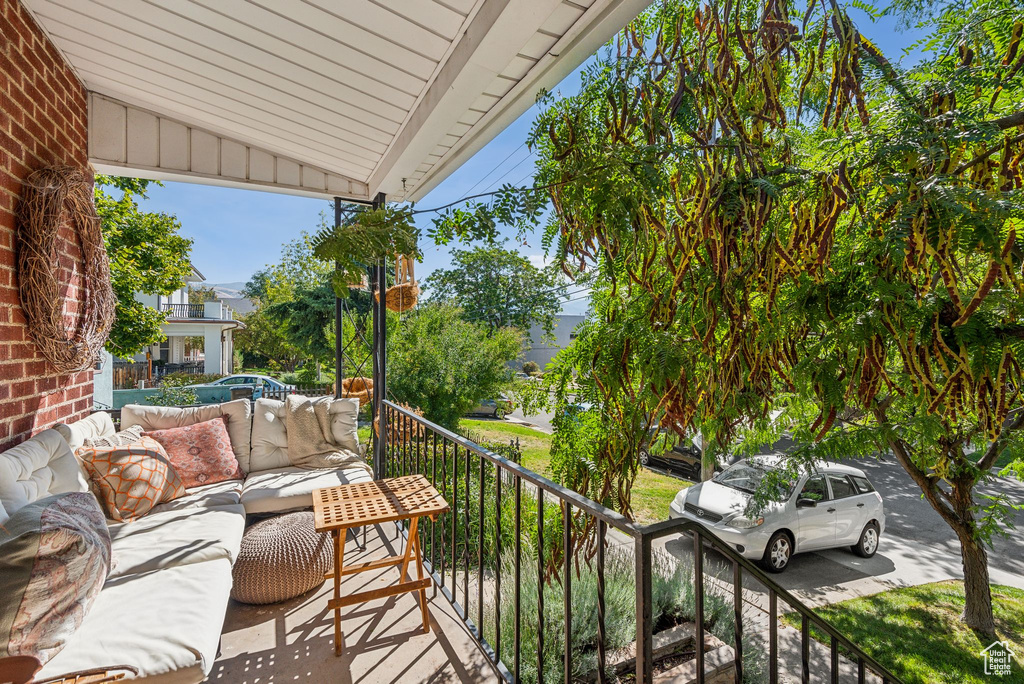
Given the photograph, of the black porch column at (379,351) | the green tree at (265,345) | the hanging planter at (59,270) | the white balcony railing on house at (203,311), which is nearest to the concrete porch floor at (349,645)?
the black porch column at (379,351)

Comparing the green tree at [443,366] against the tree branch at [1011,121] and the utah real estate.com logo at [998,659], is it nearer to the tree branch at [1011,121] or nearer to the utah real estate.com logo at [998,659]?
the utah real estate.com logo at [998,659]

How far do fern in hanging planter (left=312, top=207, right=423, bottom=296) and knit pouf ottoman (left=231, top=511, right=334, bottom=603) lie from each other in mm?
1241

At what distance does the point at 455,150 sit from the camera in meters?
2.61

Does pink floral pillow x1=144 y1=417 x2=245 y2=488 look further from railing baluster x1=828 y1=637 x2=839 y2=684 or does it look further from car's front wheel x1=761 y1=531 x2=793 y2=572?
car's front wheel x1=761 y1=531 x2=793 y2=572

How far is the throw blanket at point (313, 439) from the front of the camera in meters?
3.20

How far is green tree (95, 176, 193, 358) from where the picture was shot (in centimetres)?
534

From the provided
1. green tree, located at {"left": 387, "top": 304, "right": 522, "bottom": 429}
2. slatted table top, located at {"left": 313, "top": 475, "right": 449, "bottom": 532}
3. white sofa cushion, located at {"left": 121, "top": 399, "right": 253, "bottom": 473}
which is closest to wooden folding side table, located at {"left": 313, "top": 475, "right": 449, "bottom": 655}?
slatted table top, located at {"left": 313, "top": 475, "right": 449, "bottom": 532}

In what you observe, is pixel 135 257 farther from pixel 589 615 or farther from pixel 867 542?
pixel 867 542

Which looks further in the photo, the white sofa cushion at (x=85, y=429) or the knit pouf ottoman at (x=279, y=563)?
the white sofa cushion at (x=85, y=429)

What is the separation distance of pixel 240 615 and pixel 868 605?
200 inches

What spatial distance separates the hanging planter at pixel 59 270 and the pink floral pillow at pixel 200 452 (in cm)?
57

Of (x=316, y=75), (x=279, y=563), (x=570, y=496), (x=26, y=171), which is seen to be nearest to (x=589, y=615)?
(x=570, y=496)

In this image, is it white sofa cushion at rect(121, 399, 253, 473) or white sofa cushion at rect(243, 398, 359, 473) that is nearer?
white sofa cushion at rect(121, 399, 253, 473)

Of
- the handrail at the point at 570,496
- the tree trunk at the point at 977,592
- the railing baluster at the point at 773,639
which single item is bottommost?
the tree trunk at the point at 977,592
